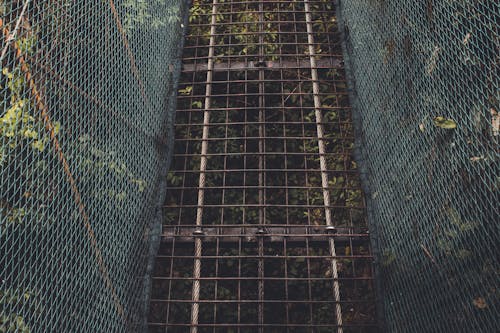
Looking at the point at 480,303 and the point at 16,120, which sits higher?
the point at 16,120

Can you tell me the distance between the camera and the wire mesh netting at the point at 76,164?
6.12 feet

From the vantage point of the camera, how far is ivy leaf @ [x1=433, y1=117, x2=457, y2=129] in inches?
86.0

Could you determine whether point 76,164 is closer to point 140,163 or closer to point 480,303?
point 140,163

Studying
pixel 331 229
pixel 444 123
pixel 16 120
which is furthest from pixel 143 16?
pixel 444 123

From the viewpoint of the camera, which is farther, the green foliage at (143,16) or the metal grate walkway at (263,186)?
the metal grate walkway at (263,186)

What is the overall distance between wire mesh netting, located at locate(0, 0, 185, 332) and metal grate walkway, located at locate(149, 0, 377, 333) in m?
0.38

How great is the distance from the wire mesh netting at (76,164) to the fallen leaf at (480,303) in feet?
6.62

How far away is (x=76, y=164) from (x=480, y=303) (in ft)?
7.18

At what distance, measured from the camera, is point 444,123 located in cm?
225

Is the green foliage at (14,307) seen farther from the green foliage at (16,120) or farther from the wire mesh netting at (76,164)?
the green foliage at (16,120)

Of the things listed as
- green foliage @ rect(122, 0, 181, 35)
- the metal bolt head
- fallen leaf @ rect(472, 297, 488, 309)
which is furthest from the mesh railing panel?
green foliage @ rect(122, 0, 181, 35)

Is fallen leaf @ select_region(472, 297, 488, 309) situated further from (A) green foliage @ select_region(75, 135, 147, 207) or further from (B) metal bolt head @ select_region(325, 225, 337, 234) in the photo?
(A) green foliage @ select_region(75, 135, 147, 207)

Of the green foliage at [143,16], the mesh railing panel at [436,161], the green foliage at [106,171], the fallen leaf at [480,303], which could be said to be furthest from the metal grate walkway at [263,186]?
the fallen leaf at [480,303]

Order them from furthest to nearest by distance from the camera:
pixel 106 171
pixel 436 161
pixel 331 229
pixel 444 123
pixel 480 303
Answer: pixel 331 229 < pixel 106 171 < pixel 436 161 < pixel 444 123 < pixel 480 303
